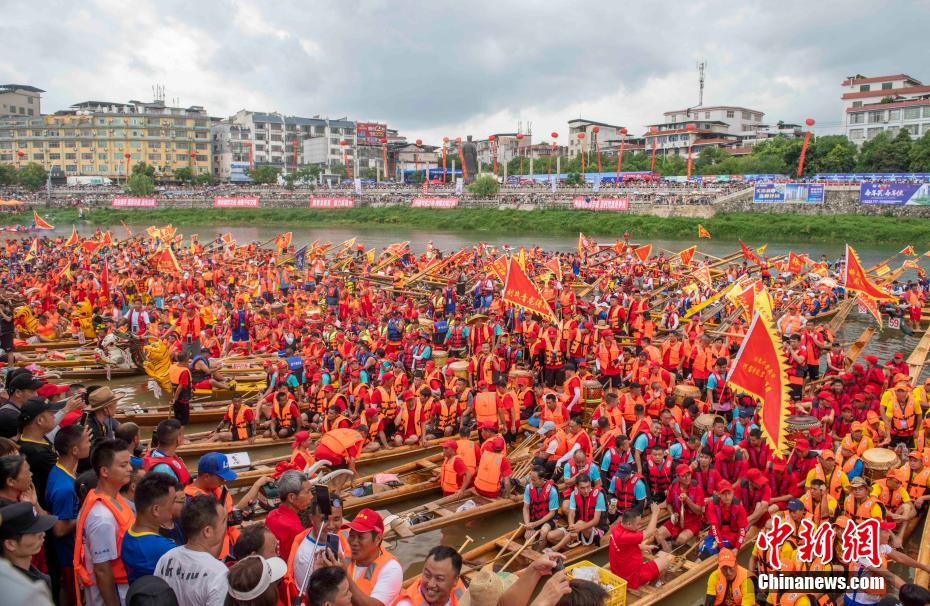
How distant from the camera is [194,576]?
305cm

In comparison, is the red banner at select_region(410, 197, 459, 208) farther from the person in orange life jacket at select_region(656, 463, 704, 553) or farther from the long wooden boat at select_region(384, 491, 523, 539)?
the person in orange life jacket at select_region(656, 463, 704, 553)

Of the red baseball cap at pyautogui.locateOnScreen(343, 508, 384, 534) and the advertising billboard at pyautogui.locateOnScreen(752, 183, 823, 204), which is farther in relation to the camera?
the advertising billboard at pyautogui.locateOnScreen(752, 183, 823, 204)

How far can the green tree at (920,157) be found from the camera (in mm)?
44312

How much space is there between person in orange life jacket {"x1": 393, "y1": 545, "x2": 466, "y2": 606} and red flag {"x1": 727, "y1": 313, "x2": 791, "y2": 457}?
4.23m

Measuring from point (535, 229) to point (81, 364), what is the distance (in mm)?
41068

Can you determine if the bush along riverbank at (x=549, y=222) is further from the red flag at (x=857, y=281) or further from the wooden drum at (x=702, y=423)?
the wooden drum at (x=702, y=423)

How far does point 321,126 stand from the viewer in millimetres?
97188

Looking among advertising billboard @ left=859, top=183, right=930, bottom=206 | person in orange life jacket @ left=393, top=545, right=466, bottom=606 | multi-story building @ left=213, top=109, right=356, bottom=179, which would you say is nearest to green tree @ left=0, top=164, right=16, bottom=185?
multi-story building @ left=213, top=109, right=356, bottom=179

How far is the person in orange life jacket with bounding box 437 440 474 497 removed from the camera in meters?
7.62

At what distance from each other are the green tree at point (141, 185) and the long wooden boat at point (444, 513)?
69.6m

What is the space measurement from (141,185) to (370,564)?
73.0 m

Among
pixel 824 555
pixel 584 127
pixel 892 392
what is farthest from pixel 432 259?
pixel 584 127

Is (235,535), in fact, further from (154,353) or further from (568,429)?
(154,353)

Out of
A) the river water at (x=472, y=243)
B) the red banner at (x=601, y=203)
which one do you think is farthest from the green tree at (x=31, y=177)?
the red banner at (x=601, y=203)
